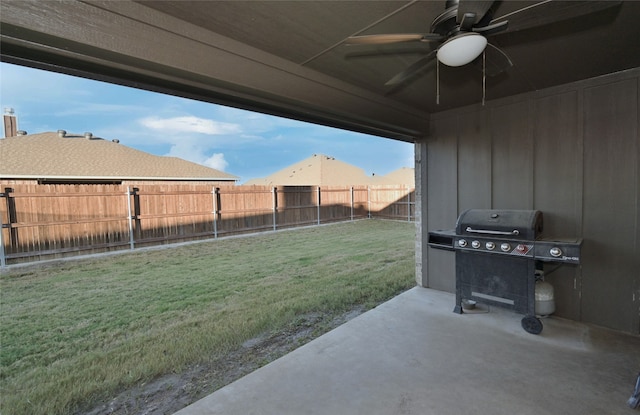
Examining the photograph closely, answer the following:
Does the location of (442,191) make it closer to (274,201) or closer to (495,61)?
(495,61)

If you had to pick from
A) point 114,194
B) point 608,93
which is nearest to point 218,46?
point 608,93

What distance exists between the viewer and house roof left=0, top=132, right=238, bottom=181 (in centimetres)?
835

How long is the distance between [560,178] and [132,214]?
26.8 feet

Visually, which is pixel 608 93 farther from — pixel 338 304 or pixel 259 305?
pixel 259 305

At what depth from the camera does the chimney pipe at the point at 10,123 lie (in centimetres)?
945

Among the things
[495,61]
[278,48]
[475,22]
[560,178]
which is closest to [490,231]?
[560,178]

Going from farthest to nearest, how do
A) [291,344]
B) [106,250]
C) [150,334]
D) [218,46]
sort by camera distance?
1. [106,250]
2. [150,334]
3. [291,344]
4. [218,46]

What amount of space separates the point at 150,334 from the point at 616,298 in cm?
461

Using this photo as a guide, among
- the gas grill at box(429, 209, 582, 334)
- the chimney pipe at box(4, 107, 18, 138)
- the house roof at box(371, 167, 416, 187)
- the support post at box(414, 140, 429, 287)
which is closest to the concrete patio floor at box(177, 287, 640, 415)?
the gas grill at box(429, 209, 582, 334)

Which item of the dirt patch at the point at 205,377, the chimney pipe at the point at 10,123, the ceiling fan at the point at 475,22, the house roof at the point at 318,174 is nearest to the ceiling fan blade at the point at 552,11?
the ceiling fan at the point at 475,22

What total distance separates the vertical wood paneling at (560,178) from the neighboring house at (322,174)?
1920 centimetres

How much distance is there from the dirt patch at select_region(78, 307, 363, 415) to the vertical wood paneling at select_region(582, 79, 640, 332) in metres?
2.59

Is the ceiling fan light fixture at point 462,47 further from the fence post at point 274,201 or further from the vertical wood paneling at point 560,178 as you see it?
the fence post at point 274,201

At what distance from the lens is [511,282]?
2.80 m
